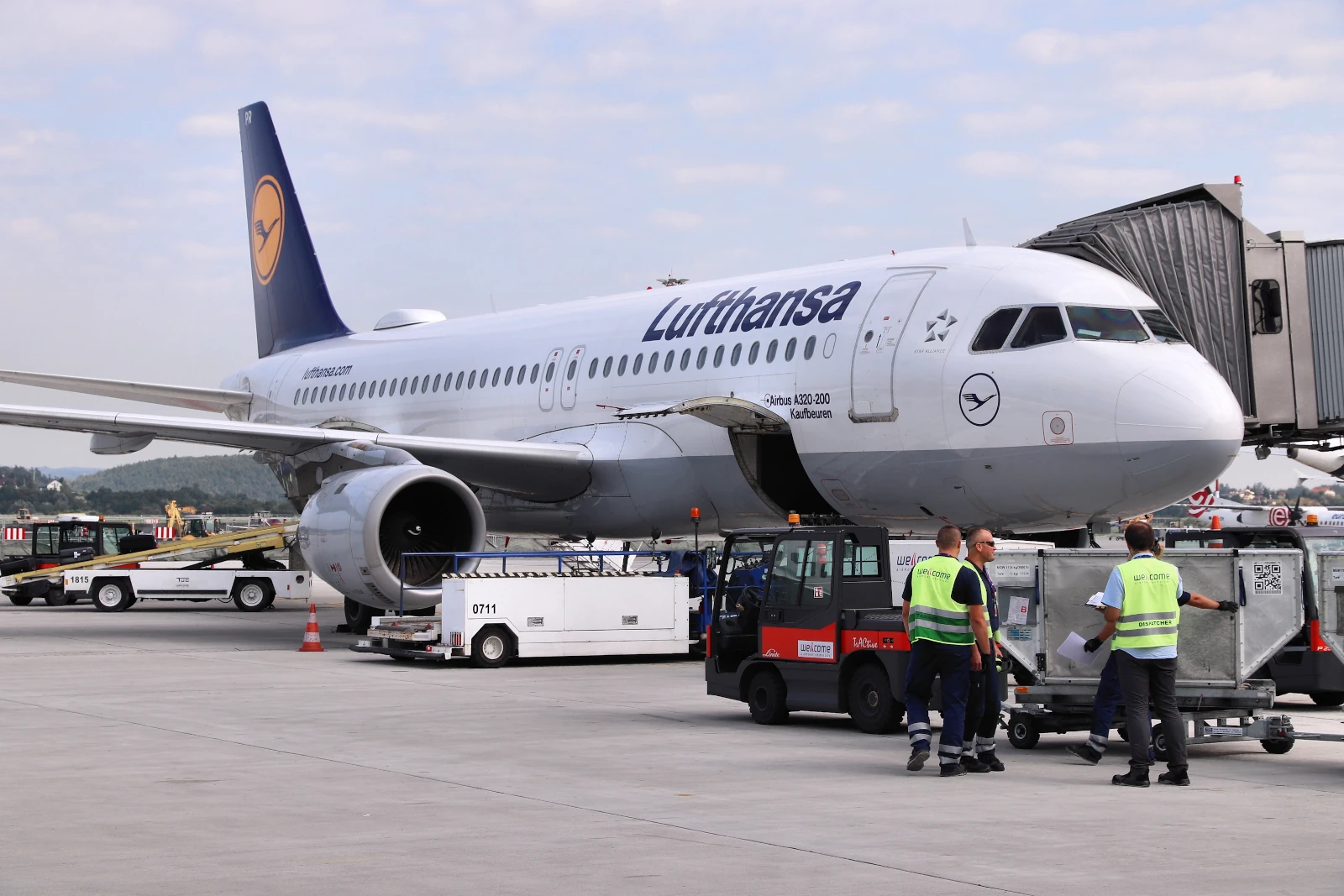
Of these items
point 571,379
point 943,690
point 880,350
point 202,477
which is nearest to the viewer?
point 943,690

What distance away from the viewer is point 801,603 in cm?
1180

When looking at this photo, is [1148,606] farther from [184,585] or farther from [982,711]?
[184,585]

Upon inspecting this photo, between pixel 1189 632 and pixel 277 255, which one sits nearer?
pixel 1189 632

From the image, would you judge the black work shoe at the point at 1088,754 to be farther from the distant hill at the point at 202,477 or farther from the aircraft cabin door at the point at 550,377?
the distant hill at the point at 202,477

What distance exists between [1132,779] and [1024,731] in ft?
5.73

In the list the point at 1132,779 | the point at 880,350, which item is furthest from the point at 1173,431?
the point at 1132,779

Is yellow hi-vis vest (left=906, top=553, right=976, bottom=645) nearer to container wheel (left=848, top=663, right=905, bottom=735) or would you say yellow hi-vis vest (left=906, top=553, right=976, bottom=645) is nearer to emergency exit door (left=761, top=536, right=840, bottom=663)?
container wheel (left=848, top=663, right=905, bottom=735)

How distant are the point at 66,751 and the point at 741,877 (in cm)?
528

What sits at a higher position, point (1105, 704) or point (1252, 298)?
point (1252, 298)

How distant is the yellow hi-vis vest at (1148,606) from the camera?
9156 mm

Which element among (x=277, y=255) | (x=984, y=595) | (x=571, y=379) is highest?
(x=277, y=255)

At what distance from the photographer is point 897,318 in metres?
15.3

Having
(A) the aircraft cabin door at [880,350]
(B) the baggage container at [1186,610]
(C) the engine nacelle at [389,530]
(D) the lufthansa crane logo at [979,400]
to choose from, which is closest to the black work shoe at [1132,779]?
(B) the baggage container at [1186,610]

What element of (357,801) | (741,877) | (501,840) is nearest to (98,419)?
(357,801)
